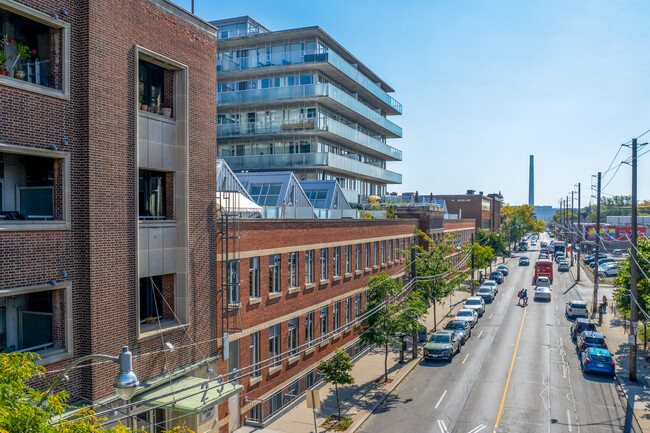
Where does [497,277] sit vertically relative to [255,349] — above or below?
below

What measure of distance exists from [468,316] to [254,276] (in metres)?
24.7

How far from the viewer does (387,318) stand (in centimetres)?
2952

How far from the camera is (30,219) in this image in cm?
1371

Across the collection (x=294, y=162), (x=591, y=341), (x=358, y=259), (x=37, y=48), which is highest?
(x=294, y=162)

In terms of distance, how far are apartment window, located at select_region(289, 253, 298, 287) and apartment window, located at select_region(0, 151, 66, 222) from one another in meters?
14.1

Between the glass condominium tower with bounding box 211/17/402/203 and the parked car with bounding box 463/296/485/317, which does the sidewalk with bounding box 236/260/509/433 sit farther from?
the glass condominium tower with bounding box 211/17/402/203

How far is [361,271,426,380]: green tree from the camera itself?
1152 inches

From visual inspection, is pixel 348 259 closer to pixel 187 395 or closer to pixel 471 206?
pixel 187 395

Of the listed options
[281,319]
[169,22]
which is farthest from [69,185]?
[281,319]

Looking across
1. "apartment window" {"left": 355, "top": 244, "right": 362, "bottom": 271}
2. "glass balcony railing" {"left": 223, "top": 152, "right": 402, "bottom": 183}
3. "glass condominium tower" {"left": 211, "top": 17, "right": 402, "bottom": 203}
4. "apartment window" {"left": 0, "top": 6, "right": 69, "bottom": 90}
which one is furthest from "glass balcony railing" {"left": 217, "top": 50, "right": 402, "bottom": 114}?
"apartment window" {"left": 0, "top": 6, "right": 69, "bottom": 90}

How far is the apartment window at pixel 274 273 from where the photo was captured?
82.2 feet

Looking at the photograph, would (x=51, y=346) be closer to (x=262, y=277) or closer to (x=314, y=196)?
(x=262, y=277)

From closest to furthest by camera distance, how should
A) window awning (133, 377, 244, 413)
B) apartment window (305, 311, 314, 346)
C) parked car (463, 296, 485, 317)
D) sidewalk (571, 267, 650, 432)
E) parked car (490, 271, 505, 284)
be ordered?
window awning (133, 377, 244, 413) → sidewalk (571, 267, 650, 432) → apartment window (305, 311, 314, 346) → parked car (463, 296, 485, 317) → parked car (490, 271, 505, 284)

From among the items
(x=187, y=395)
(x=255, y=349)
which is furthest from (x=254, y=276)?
(x=187, y=395)
